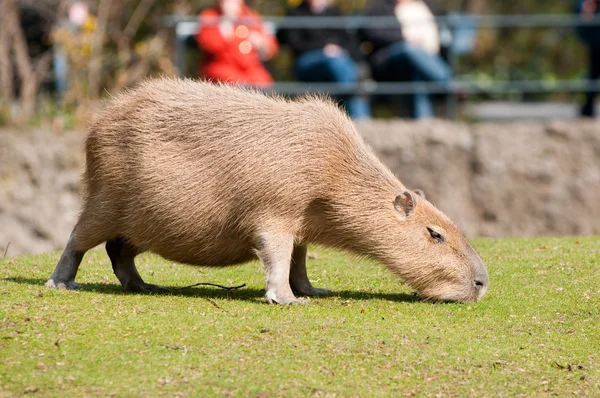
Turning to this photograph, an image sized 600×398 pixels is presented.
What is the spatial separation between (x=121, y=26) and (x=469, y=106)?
515 centimetres

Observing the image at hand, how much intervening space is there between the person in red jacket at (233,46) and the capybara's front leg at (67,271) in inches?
218

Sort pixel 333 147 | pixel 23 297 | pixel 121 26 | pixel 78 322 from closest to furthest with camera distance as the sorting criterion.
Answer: pixel 78 322 → pixel 23 297 → pixel 333 147 → pixel 121 26

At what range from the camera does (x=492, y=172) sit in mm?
12844

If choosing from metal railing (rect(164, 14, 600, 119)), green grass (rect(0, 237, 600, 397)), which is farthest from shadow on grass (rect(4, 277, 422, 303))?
metal railing (rect(164, 14, 600, 119))

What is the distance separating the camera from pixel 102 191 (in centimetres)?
670

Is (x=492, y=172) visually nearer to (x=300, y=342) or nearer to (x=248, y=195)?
(x=248, y=195)

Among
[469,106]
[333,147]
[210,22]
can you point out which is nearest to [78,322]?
[333,147]

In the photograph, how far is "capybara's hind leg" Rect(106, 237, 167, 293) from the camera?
6.82 meters

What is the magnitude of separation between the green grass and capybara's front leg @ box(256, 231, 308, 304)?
109 millimetres

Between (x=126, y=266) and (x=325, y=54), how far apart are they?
19.7 feet

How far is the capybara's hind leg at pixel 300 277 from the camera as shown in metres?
6.93

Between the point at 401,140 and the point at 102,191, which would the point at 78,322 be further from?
the point at 401,140

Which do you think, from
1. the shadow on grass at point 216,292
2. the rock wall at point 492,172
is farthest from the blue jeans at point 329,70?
the shadow on grass at point 216,292

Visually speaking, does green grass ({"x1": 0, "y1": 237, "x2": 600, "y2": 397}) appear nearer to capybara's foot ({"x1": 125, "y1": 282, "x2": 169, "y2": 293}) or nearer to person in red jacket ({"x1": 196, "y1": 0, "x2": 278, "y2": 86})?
capybara's foot ({"x1": 125, "y1": 282, "x2": 169, "y2": 293})
